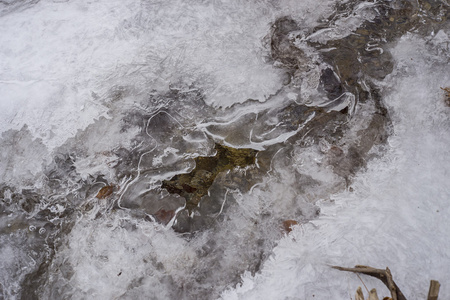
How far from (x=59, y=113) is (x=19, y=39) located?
32.2 inches

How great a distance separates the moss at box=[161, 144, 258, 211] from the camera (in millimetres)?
2496

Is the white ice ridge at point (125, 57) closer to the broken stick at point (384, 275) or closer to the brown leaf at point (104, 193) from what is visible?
the brown leaf at point (104, 193)

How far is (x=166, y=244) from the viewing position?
2.37 metres

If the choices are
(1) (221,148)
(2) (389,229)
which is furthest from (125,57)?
(2) (389,229)

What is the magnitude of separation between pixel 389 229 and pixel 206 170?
1.57 meters

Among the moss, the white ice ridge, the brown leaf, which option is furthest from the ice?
the brown leaf

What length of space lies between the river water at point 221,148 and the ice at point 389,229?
0.01m

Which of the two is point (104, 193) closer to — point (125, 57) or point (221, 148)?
point (221, 148)

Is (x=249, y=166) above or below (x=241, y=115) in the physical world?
below

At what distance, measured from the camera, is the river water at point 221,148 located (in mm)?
2324

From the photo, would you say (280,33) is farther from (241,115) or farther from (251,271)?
(251,271)

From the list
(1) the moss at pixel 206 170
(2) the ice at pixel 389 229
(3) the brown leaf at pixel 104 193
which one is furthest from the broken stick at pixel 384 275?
(3) the brown leaf at pixel 104 193

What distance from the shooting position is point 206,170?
2.52m

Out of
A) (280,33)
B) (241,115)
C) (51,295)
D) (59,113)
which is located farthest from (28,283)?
(280,33)
